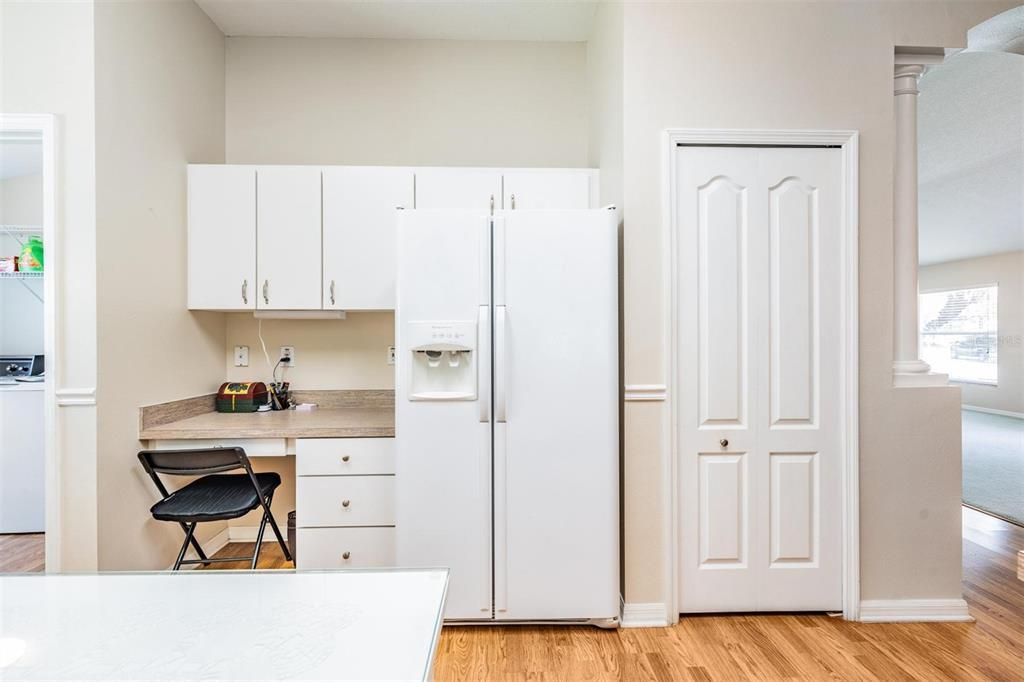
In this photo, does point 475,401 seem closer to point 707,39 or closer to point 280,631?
point 280,631

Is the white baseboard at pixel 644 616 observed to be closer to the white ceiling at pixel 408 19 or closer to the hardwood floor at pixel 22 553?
the hardwood floor at pixel 22 553

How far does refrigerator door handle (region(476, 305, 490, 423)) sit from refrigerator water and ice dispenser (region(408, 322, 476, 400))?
0.9 inches

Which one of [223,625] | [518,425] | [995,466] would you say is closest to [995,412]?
[995,466]

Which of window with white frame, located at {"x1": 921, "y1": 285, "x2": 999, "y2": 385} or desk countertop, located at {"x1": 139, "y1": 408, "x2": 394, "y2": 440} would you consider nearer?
desk countertop, located at {"x1": 139, "y1": 408, "x2": 394, "y2": 440}

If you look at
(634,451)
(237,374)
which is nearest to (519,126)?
(634,451)

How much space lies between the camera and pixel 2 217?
348cm

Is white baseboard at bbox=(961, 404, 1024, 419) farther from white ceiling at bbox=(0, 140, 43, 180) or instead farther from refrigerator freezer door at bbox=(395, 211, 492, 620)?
white ceiling at bbox=(0, 140, 43, 180)

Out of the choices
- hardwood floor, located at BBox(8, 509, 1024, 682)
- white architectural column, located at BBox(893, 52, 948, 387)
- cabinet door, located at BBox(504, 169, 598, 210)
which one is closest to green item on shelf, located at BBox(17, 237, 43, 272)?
cabinet door, located at BBox(504, 169, 598, 210)

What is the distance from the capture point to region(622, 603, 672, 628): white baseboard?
2170 mm

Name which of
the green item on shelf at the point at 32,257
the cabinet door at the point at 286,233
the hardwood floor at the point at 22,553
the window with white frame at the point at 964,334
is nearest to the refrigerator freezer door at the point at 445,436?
the cabinet door at the point at 286,233

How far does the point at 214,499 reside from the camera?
222cm

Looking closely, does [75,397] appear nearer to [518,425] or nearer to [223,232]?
[223,232]

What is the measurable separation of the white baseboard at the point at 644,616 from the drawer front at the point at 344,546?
3.50 ft

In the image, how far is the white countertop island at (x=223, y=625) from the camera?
0.74 meters
